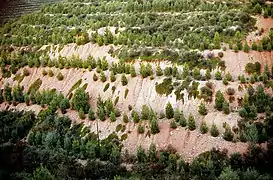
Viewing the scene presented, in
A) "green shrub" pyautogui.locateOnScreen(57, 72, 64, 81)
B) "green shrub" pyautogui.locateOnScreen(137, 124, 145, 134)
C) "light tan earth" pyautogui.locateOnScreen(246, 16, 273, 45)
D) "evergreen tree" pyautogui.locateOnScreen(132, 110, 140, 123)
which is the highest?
"light tan earth" pyautogui.locateOnScreen(246, 16, 273, 45)

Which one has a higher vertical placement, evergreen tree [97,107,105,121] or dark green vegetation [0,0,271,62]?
dark green vegetation [0,0,271,62]

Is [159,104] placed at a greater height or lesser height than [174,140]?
greater

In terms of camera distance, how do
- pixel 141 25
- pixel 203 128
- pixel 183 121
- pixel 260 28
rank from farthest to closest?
pixel 141 25 → pixel 260 28 → pixel 183 121 → pixel 203 128

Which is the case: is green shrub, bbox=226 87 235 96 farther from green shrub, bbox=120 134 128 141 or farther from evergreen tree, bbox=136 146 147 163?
green shrub, bbox=120 134 128 141

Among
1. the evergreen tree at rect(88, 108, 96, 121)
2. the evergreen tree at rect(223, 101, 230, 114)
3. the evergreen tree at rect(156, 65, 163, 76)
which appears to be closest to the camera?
the evergreen tree at rect(223, 101, 230, 114)

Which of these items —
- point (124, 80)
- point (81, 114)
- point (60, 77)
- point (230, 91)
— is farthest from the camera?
point (60, 77)

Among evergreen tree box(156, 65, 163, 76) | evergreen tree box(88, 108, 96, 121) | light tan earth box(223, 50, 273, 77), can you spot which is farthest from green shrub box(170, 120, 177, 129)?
evergreen tree box(88, 108, 96, 121)

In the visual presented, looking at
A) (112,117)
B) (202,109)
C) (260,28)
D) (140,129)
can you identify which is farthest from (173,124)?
(260,28)

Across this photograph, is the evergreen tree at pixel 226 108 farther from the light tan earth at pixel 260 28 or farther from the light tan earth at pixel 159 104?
the light tan earth at pixel 260 28

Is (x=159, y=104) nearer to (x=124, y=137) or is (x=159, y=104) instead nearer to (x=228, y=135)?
(x=124, y=137)

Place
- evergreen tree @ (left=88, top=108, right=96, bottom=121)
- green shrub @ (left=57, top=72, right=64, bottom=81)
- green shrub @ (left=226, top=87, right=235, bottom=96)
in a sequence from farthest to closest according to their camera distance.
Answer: green shrub @ (left=57, top=72, right=64, bottom=81), evergreen tree @ (left=88, top=108, right=96, bottom=121), green shrub @ (left=226, top=87, right=235, bottom=96)
